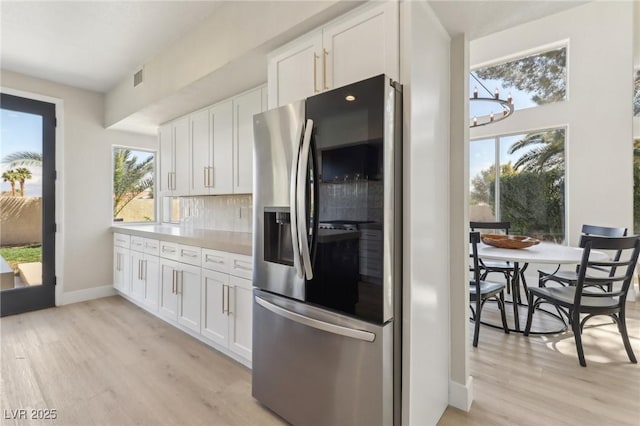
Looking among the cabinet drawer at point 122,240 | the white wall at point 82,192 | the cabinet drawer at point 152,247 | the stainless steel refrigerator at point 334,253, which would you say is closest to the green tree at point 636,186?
the stainless steel refrigerator at point 334,253

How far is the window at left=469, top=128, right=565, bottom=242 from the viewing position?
176 inches

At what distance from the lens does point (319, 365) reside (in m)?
1.57

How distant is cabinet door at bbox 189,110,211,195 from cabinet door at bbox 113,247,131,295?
4.21 ft

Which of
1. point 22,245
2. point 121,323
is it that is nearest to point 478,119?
point 121,323

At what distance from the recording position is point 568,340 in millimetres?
2787

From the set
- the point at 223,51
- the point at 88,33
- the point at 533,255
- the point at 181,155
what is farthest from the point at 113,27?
the point at 533,255

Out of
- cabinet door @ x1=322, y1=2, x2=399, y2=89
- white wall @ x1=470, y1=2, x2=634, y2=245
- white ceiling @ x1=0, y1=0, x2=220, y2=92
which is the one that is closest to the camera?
cabinet door @ x1=322, y1=2, x2=399, y2=89

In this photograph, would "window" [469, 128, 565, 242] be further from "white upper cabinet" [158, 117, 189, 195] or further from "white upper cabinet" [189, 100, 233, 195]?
"white upper cabinet" [158, 117, 189, 195]

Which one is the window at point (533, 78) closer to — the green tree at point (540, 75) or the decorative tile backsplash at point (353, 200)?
the green tree at point (540, 75)

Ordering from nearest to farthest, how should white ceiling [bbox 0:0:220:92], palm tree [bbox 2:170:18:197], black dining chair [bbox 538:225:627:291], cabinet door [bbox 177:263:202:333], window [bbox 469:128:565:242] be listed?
white ceiling [bbox 0:0:220:92], cabinet door [bbox 177:263:202:333], black dining chair [bbox 538:225:627:291], palm tree [bbox 2:170:18:197], window [bbox 469:128:565:242]

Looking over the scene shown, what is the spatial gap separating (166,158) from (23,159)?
1487mm

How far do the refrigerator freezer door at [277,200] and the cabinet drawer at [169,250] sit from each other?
1.41m

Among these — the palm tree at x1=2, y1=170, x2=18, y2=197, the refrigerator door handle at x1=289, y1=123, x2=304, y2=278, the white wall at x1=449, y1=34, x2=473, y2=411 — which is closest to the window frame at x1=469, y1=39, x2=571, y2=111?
the white wall at x1=449, y1=34, x2=473, y2=411

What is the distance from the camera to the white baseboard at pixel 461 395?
6.15 feet
